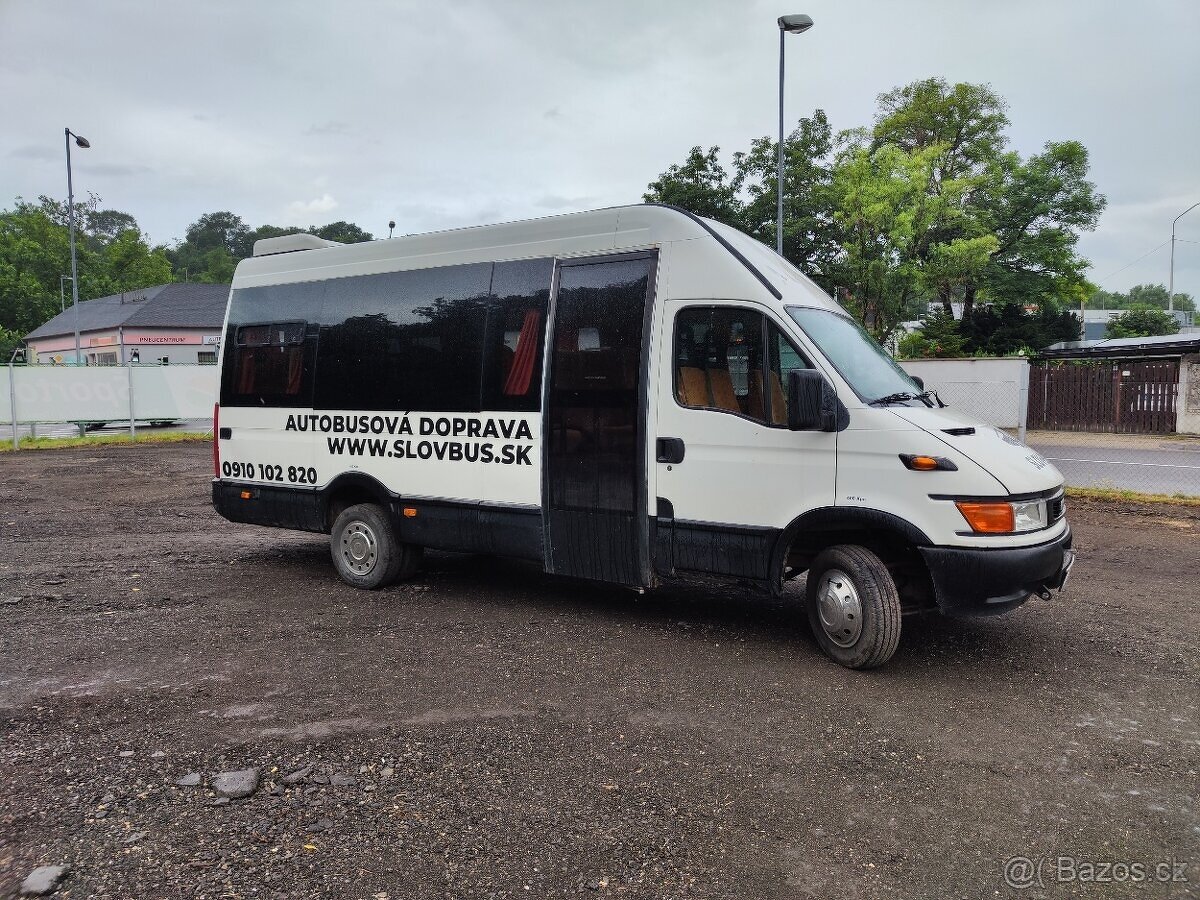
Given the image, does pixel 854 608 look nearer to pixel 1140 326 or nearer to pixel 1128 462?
pixel 1128 462

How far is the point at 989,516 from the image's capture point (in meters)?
4.64

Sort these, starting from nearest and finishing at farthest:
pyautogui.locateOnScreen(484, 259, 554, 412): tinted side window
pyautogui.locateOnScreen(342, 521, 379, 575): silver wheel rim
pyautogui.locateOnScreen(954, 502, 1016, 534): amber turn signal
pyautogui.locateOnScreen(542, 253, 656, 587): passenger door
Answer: pyautogui.locateOnScreen(954, 502, 1016, 534): amber turn signal < pyautogui.locateOnScreen(542, 253, 656, 587): passenger door < pyautogui.locateOnScreen(484, 259, 554, 412): tinted side window < pyautogui.locateOnScreen(342, 521, 379, 575): silver wheel rim

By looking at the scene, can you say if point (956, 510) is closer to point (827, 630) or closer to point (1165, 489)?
point (827, 630)

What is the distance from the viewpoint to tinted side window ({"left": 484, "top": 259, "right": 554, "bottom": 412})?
6.13 m

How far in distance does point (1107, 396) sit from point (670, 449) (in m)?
25.5

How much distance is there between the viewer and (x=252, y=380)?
7.66 meters

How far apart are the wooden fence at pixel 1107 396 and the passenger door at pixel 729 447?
25.0 meters

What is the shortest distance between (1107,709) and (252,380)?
7101mm

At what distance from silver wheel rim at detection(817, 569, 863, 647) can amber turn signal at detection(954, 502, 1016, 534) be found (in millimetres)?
783

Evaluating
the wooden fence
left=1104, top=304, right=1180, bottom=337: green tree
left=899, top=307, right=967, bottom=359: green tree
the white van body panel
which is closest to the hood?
the white van body panel

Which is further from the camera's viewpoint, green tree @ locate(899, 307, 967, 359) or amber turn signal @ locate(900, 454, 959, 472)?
green tree @ locate(899, 307, 967, 359)

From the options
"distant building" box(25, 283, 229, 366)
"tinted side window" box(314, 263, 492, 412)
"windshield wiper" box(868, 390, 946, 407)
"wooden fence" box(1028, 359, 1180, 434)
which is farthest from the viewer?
"distant building" box(25, 283, 229, 366)

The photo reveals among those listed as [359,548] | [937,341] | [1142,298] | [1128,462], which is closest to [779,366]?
[359,548]

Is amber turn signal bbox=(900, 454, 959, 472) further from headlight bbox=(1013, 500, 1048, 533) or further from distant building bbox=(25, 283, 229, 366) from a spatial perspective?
distant building bbox=(25, 283, 229, 366)
